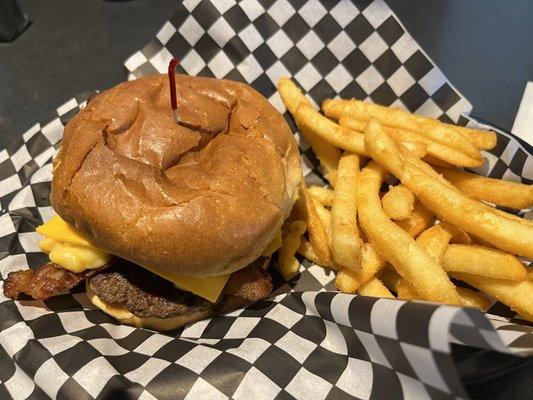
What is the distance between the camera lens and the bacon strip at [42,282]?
1946 mm

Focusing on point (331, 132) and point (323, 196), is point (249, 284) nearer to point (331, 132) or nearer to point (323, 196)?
point (323, 196)

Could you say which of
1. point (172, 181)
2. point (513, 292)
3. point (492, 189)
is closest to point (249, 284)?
point (172, 181)

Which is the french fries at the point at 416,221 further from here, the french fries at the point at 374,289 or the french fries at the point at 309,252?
the french fries at the point at 309,252

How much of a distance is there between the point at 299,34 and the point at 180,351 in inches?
69.1

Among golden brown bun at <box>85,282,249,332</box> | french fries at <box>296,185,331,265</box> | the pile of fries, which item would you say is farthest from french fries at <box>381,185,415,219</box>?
golden brown bun at <box>85,282,249,332</box>

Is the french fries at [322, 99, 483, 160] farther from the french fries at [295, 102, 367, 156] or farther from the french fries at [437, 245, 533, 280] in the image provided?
the french fries at [437, 245, 533, 280]

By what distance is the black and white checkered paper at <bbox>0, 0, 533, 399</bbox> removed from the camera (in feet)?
5.19

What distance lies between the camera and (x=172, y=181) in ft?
5.98

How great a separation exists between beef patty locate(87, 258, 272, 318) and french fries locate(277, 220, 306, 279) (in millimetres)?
253

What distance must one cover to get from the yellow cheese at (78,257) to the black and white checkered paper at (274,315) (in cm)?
25

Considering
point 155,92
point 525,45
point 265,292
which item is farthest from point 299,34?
point 525,45

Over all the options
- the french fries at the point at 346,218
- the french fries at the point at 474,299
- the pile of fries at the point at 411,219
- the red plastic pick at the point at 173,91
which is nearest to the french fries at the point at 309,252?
the pile of fries at the point at 411,219

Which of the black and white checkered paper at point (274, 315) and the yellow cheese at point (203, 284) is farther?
the yellow cheese at point (203, 284)

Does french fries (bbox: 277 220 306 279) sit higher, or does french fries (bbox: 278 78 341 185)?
french fries (bbox: 278 78 341 185)
